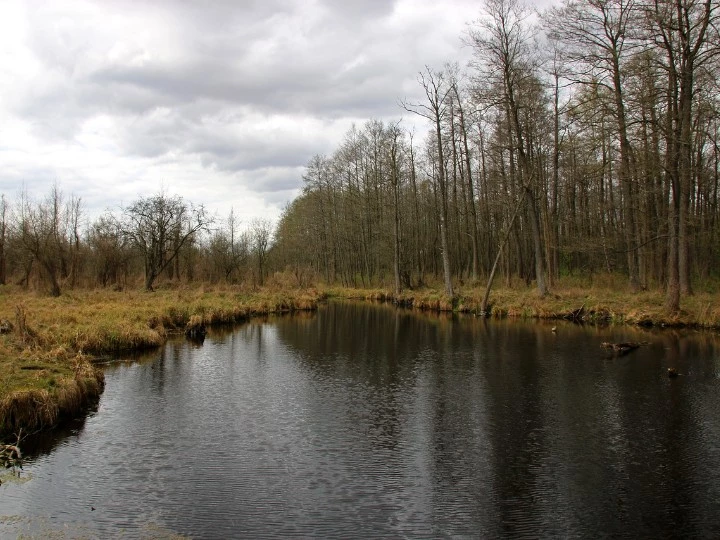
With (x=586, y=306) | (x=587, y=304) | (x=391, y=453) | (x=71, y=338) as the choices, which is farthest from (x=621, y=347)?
(x=71, y=338)

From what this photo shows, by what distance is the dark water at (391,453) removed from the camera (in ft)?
20.4

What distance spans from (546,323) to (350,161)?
29169mm

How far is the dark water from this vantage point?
6211 mm

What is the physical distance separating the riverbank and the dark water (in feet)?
15.3

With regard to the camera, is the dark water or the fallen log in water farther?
the fallen log in water

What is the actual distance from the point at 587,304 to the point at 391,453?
18288mm

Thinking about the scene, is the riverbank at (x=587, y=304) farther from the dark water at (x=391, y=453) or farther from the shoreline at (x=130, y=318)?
the dark water at (x=391, y=453)

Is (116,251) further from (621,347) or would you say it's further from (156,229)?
(621,347)

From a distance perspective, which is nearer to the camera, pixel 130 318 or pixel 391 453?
pixel 391 453

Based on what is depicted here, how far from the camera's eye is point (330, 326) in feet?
81.4

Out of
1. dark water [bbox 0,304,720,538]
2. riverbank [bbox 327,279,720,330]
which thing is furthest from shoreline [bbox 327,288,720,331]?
dark water [bbox 0,304,720,538]

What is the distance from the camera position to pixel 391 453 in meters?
8.30

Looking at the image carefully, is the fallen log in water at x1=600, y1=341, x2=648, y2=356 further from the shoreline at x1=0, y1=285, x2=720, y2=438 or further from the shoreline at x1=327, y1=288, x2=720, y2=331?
the shoreline at x1=0, y1=285, x2=720, y2=438

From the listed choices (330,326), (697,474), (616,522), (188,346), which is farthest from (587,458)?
(330,326)
